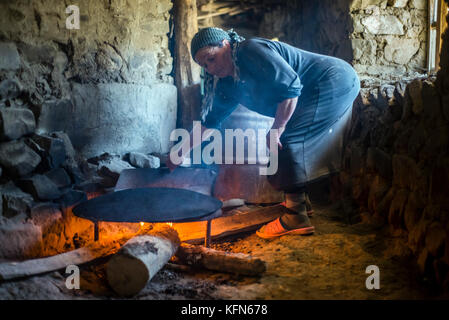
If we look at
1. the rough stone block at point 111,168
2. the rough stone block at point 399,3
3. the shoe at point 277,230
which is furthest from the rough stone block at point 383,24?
the rough stone block at point 111,168

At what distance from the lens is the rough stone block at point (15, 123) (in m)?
2.19

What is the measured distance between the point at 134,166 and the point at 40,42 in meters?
1.18

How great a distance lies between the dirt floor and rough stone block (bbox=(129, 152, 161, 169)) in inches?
45.7

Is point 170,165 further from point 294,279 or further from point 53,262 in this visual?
point 294,279

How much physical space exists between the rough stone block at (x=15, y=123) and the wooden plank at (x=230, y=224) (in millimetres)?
1148

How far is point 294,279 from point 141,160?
5.89ft

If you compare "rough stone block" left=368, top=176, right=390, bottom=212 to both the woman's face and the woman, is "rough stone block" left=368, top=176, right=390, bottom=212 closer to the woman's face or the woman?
the woman

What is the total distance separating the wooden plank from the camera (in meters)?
2.67

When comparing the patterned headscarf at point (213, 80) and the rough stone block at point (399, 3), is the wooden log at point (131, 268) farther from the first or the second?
the rough stone block at point (399, 3)

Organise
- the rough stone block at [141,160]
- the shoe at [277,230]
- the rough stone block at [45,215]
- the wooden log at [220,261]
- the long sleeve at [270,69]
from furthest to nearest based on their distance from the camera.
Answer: the rough stone block at [141,160], the shoe at [277,230], the long sleeve at [270,69], the rough stone block at [45,215], the wooden log at [220,261]

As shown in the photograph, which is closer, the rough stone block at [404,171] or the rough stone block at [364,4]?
the rough stone block at [404,171]
